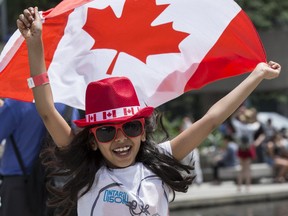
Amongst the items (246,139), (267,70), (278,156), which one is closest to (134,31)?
(267,70)

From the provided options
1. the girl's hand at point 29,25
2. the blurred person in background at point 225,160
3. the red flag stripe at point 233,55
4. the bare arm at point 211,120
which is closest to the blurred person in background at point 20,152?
the red flag stripe at point 233,55

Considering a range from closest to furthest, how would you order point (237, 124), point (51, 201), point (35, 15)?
point (35, 15)
point (51, 201)
point (237, 124)

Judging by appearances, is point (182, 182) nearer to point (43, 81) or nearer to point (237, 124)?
point (43, 81)

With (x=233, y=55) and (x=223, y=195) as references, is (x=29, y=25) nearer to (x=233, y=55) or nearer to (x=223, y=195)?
(x=233, y=55)

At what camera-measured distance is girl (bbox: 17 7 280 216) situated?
12.0ft

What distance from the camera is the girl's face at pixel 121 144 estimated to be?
3664mm

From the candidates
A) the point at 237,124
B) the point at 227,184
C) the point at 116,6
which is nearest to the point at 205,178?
the point at 227,184

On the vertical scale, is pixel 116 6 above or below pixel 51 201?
above

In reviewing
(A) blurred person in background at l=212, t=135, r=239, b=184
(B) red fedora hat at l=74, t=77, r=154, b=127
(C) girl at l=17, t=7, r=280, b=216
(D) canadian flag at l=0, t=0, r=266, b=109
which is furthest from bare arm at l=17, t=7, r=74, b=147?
Answer: (A) blurred person in background at l=212, t=135, r=239, b=184

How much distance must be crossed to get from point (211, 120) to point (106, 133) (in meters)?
0.48

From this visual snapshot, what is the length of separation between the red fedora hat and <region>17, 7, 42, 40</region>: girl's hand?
0.33m

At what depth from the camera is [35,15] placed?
3662 mm

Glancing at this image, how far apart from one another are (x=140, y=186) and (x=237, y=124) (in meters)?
15.2

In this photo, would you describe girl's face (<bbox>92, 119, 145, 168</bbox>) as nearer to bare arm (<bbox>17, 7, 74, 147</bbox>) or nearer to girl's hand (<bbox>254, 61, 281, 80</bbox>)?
bare arm (<bbox>17, 7, 74, 147</bbox>)
